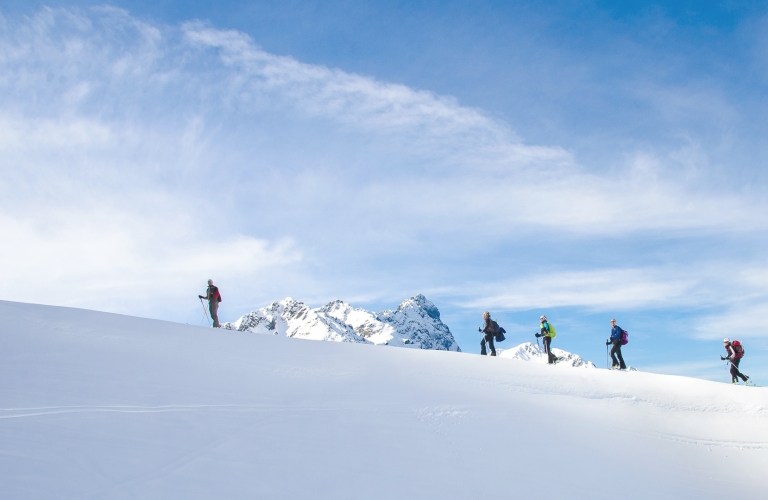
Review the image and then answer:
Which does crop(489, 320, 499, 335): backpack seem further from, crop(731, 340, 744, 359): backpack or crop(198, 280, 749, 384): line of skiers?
crop(731, 340, 744, 359): backpack

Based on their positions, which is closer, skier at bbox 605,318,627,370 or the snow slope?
the snow slope

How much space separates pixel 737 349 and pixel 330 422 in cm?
1530

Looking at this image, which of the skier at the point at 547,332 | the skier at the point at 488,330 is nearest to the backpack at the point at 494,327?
the skier at the point at 488,330

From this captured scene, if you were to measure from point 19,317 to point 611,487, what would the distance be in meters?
12.9

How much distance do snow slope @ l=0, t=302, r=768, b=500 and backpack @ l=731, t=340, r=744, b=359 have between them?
3.32 m

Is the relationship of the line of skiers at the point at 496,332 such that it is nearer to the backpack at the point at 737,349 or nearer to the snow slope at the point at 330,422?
the snow slope at the point at 330,422

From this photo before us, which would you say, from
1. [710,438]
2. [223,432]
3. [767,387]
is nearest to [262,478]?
[223,432]

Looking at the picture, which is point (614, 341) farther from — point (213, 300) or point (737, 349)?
point (213, 300)

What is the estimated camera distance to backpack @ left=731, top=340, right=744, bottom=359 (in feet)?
57.9

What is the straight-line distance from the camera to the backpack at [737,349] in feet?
57.9

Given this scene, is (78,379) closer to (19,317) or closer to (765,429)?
(19,317)

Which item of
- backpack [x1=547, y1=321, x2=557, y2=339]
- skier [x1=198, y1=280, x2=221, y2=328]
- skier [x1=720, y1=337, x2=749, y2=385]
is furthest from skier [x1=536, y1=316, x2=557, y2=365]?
skier [x1=198, y1=280, x2=221, y2=328]

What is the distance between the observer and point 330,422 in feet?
29.9

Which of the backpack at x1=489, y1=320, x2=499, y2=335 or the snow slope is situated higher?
the backpack at x1=489, y1=320, x2=499, y2=335
